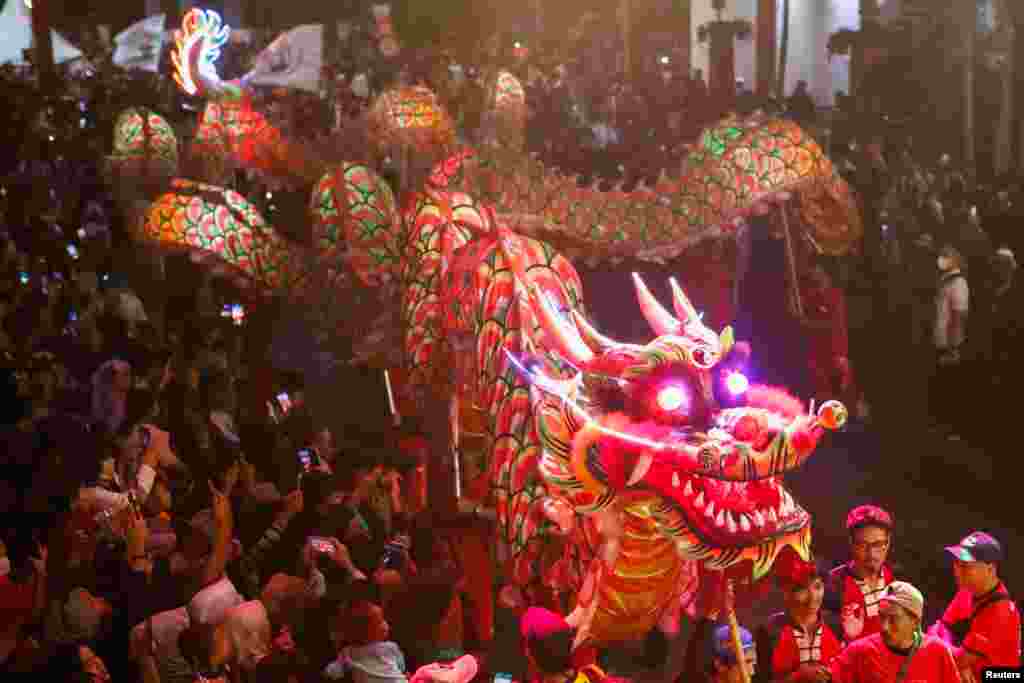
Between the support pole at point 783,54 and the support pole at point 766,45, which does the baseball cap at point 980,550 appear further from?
the support pole at point 766,45

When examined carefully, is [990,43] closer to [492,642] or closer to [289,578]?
[492,642]

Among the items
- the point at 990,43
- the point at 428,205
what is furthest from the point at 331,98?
the point at 428,205

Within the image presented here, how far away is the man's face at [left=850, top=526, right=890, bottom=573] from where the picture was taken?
17.2 ft

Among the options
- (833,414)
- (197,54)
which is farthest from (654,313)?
(197,54)

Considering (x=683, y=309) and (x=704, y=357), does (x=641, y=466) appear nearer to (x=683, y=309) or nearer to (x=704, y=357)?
(x=704, y=357)

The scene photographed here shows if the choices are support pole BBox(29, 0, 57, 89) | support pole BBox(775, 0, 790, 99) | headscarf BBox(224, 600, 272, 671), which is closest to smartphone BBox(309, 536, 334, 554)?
headscarf BBox(224, 600, 272, 671)

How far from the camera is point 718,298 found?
34.9 feet

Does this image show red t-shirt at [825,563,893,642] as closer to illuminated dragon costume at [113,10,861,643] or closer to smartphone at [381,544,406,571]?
illuminated dragon costume at [113,10,861,643]

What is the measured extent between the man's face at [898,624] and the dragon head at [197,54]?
8.09 m

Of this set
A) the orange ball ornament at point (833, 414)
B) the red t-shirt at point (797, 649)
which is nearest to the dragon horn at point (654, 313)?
the orange ball ornament at point (833, 414)

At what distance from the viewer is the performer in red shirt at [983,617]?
4891 millimetres

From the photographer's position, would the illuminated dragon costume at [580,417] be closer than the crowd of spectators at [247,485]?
No

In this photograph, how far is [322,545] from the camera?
595cm

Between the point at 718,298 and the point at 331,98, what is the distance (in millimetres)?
7642
